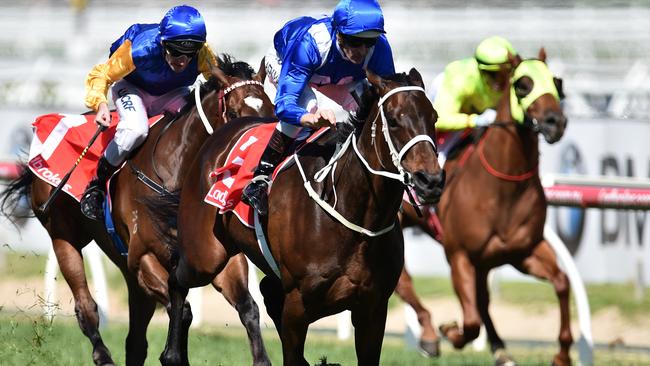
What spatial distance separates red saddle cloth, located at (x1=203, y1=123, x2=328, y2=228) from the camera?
17.2ft

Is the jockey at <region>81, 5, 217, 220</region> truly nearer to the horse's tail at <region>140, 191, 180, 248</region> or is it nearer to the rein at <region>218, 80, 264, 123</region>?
the rein at <region>218, 80, 264, 123</region>

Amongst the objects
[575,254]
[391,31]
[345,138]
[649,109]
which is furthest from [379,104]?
[391,31]

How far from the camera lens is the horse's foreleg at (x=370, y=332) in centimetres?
469

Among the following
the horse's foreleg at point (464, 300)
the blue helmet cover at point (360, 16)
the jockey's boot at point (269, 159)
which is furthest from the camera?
the horse's foreleg at point (464, 300)

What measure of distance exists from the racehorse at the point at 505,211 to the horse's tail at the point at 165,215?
76.8 inches

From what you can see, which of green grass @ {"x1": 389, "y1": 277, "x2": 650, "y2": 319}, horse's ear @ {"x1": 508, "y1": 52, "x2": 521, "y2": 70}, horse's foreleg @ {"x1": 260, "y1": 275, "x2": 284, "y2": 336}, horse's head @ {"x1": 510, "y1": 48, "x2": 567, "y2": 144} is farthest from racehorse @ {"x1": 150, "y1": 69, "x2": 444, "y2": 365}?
green grass @ {"x1": 389, "y1": 277, "x2": 650, "y2": 319}

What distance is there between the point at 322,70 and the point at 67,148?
2262mm

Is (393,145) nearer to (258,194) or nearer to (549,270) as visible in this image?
(258,194)

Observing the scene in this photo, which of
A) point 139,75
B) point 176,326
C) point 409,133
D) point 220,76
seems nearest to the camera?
point 409,133

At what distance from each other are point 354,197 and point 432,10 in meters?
12.8

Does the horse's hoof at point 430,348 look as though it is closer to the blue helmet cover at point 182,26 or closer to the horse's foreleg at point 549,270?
the horse's foreleg at point 549,270

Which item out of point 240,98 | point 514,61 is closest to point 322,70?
point 240,98

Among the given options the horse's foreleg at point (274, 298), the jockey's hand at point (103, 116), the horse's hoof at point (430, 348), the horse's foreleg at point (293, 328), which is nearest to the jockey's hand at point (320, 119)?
the horse's foreleg at point (293, 328)

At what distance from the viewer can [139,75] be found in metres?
6.42
